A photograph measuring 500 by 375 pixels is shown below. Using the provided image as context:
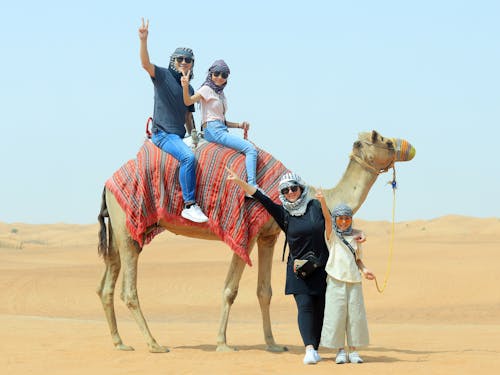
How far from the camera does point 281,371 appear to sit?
940 cm

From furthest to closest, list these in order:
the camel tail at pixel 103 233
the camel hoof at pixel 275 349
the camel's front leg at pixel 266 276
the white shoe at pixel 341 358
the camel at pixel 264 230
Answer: the camel tail at pixel 103 233
the camel's front leg at pixel 266 276
the camel hoof at pixel 275 349
the camel at pixel 264 230
the white shoe at pixel 341 358

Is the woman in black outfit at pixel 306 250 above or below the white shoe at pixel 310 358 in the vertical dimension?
above

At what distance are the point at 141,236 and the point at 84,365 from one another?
170cm

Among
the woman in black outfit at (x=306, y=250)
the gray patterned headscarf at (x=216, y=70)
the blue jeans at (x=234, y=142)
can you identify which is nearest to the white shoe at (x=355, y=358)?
the woman in black outfit at (x=306, y=250)

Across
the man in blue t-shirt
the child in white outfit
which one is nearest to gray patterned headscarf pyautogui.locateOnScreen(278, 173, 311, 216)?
the child in white outfit

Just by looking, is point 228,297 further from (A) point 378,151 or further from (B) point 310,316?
(A) point 378,151

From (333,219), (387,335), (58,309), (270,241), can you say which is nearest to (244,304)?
(58,309)

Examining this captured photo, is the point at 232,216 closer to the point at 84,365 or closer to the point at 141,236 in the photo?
the point at 141,236

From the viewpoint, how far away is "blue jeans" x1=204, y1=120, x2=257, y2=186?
10.8m

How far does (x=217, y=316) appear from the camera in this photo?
21.5 meters

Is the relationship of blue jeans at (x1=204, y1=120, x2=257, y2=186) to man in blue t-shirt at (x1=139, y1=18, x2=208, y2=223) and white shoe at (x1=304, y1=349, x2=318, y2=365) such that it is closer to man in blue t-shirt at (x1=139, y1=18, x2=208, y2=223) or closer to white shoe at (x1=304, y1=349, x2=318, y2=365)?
man in blue t-shirt at (x1=139, y1=18, x2=208, y2=223)

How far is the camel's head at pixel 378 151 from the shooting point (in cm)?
1099

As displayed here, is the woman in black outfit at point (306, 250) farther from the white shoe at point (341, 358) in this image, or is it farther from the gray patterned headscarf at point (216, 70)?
the gray patterned headscarf at point (216, 70)

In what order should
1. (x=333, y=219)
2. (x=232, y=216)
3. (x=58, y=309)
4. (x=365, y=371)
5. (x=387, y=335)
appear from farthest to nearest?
1. (x=58, y=309)
2. (x=387, y=335)
3. (x=232, y=216)
4. (x=333, y=219)
5. (x=365, y=371)
